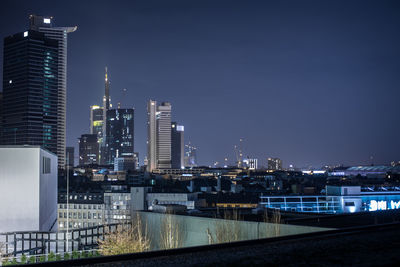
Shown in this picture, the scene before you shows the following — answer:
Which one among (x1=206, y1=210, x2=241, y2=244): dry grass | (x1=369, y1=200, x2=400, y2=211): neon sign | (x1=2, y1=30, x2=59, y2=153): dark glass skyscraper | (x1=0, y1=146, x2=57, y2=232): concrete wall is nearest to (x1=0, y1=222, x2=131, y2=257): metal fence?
(x1=0, y1=146, x2=57, y2=232): concrete wall

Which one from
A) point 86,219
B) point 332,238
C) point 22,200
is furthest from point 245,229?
point 86,219

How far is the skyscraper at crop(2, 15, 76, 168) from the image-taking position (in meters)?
177

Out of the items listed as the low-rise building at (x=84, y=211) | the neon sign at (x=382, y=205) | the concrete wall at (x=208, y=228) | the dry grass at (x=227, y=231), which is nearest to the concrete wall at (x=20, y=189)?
the concrete wall at (x=208, y=228)

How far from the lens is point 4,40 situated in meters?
182

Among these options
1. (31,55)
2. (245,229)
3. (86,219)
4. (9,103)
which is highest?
(31,55)

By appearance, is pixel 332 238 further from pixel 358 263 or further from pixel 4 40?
pixel 4 40

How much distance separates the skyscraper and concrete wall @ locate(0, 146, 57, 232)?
510 ft

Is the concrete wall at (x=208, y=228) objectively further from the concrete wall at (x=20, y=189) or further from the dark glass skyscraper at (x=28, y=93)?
the dark glass skyscraper at (x=28, y=93)

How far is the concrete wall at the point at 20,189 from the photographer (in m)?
25.8

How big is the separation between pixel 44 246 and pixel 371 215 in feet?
54.9

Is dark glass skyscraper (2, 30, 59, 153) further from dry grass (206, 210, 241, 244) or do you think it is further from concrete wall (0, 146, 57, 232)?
dry grass (206, 210, 241, 244)

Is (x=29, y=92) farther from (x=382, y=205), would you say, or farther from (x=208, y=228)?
(x=208, y=228)

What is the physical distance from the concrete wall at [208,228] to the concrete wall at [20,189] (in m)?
6.08

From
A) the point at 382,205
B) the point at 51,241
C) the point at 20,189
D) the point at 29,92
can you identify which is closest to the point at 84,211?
the point at 20,189
